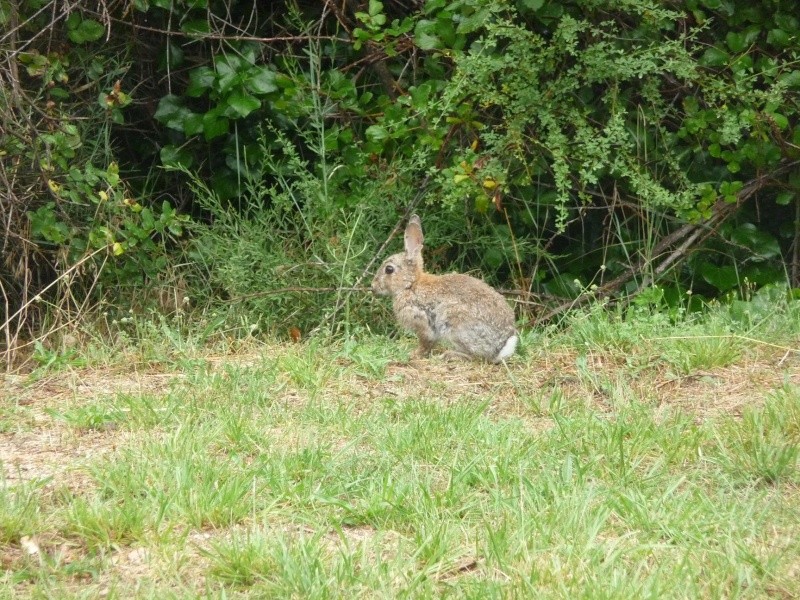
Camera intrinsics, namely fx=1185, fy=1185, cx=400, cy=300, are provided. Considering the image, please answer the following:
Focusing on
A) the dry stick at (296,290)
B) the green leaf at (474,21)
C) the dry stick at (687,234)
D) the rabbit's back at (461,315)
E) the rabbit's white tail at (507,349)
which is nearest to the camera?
the rabbit's white tail at (507,349)

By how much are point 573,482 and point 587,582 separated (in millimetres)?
851

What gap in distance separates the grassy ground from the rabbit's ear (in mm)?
1051

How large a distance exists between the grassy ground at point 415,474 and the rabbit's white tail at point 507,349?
0.10 m

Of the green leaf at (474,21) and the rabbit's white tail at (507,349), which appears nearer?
the rabbit's white tail at (507,349)

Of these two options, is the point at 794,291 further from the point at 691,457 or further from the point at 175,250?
the point at 175,250

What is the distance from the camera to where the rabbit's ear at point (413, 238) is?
23.1 ft

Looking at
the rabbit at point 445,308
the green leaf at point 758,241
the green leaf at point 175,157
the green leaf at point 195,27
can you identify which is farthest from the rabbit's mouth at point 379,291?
the green leaf at point 758,241

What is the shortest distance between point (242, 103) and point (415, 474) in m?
4.17

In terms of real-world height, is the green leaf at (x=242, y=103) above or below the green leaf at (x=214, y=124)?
above

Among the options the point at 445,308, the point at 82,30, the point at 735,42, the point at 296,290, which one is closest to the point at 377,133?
the point at 296,290

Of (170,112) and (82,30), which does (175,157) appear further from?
(82,30)

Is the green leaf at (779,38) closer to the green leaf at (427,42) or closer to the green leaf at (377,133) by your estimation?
the green leaf at (427,42)

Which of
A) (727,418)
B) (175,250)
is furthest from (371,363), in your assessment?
(175,250)

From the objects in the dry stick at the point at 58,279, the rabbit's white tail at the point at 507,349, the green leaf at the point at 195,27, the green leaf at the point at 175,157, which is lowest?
the rabbit's white tail at the point at 507,349
